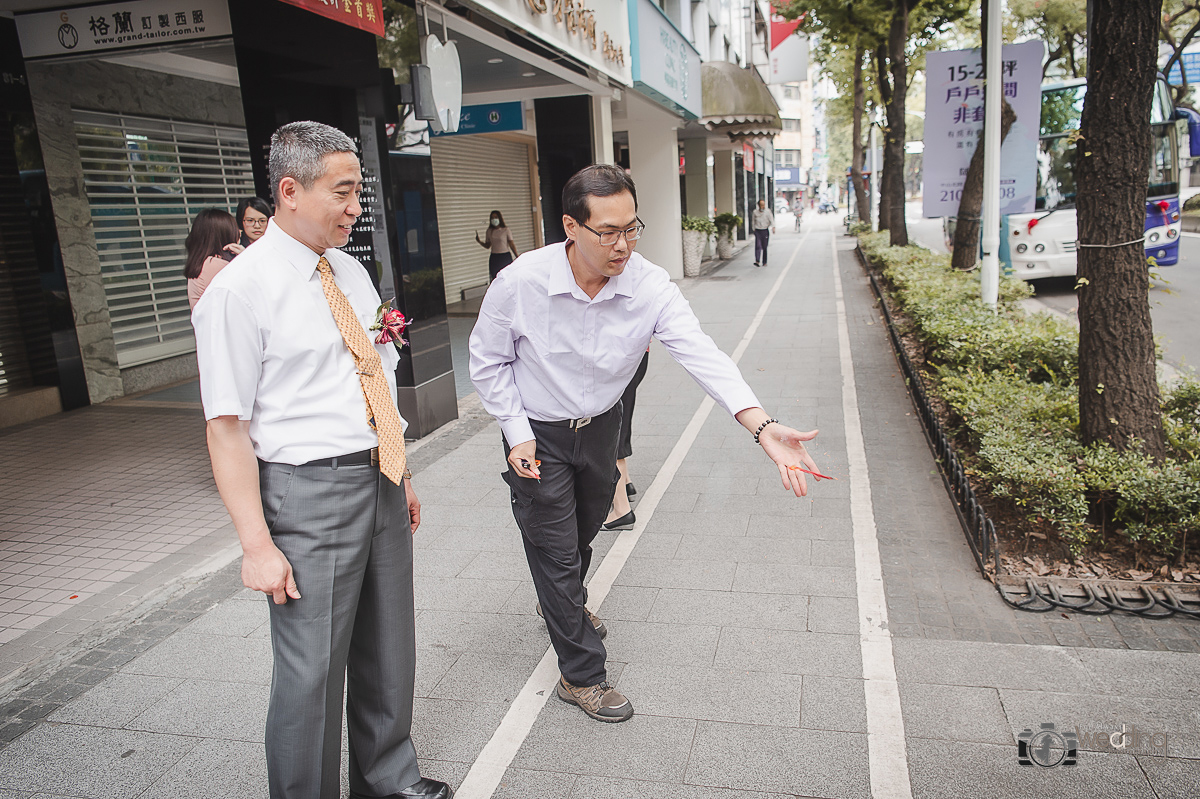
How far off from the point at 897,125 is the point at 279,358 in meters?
16.5

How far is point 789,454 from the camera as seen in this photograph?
2387 millimetres

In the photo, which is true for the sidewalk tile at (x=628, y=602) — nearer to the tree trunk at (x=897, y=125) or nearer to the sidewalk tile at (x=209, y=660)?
the sidewalk tile at (x=209, y=660)

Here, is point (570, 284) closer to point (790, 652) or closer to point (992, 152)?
point (790, 652)

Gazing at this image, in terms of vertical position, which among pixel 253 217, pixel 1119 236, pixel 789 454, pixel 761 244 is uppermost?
pixel 253 217

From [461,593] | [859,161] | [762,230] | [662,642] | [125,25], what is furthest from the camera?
[859,161]

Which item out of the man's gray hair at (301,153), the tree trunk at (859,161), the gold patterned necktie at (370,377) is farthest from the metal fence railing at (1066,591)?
the tree trunk at (859,161)

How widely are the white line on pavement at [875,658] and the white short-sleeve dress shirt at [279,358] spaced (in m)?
1.83

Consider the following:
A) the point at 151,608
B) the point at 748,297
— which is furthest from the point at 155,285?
the point at 748,297

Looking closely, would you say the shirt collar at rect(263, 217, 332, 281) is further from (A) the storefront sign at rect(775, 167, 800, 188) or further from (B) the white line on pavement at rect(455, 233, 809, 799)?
(A) the storefront sign at rect(775, 167, 800, 188)

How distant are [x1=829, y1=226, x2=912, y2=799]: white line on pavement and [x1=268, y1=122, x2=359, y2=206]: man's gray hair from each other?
7.55 ft

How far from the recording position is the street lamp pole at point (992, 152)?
738 centimetres

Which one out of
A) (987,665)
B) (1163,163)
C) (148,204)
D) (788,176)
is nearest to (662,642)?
(987,665)

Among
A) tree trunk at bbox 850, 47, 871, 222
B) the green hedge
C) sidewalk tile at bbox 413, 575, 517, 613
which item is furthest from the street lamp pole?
tree trunk at bbox 850, 47, 871, 222

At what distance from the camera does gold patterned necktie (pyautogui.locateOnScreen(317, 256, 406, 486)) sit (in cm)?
212
